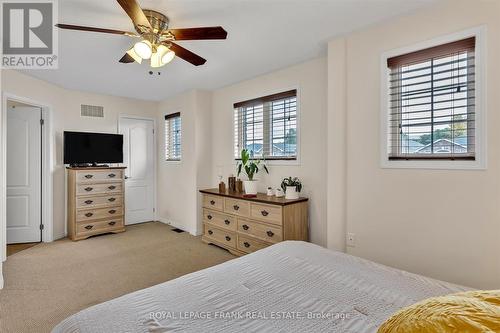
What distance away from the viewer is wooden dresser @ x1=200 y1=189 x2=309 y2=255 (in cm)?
304

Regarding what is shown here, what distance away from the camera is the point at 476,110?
190cm

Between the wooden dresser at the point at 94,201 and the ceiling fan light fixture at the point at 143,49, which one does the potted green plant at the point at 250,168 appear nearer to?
the ceiling fan light fixture at the point at 143,49

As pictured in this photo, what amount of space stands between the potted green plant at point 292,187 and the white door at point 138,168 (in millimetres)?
3313

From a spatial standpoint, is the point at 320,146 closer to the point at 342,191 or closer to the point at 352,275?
the point at 342,191

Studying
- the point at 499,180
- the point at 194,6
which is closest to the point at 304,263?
the point at 499,180

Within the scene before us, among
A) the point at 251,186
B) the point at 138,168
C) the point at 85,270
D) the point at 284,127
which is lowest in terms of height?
the point at 85,270

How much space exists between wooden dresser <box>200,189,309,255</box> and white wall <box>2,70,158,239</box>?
8.08ft

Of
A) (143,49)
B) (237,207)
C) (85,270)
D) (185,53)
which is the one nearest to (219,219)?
Result: (237,207)

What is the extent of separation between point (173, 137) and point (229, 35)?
10.2 feet

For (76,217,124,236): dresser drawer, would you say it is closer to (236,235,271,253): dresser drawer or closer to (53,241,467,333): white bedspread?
(236,235,271,253): dresser drawer

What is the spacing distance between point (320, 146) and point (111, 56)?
2636mm

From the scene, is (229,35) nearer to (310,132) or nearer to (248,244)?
(310,132)

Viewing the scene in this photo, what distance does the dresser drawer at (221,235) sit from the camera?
364 cm

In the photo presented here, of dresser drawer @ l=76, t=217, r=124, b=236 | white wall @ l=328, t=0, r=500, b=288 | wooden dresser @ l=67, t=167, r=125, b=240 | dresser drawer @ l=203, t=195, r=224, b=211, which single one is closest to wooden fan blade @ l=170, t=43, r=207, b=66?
white wall @ l=328, t=0, r=500, b=288
